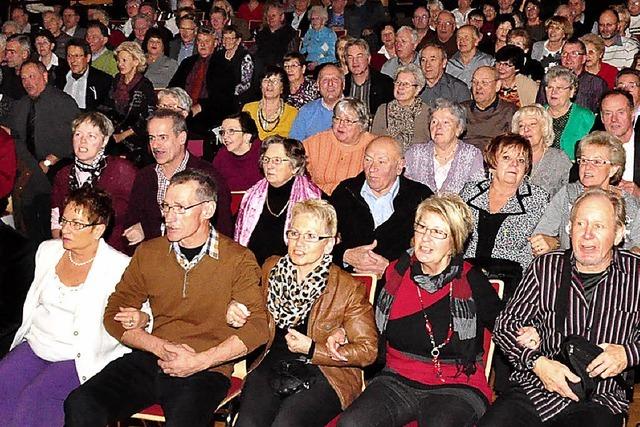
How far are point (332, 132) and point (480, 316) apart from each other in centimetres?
229

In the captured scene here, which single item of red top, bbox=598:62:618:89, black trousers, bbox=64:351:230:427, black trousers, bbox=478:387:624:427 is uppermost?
red top, bbox=598:62:618:89

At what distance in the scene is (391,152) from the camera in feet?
14.5

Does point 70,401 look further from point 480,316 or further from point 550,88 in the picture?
point 550,88

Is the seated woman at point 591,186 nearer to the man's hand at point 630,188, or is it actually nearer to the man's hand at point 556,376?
the man's hand at point 630,188

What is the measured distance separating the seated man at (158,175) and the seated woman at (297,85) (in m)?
2.35

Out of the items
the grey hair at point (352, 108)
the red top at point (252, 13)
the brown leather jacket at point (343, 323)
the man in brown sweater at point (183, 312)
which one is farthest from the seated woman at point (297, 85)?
the red top at point (252, 13)

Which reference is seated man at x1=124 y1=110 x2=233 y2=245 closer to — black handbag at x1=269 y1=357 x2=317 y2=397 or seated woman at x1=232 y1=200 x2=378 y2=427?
seated woman at x1=232 y1=200 x2=378 y2=427

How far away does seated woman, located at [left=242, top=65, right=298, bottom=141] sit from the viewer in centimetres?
628

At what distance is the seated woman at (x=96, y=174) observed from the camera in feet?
15.0

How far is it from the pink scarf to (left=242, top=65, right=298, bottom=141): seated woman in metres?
1.75

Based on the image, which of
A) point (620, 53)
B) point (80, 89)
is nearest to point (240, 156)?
point (80, 89)

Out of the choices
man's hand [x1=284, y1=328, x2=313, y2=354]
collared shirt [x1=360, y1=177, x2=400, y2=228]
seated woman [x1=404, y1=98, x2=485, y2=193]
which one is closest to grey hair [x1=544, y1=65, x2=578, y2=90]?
seated woman [x1=404, y1=98, x2=485, y2=193]

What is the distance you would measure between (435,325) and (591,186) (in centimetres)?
124

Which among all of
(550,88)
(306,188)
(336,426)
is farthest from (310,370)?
(550,88)
